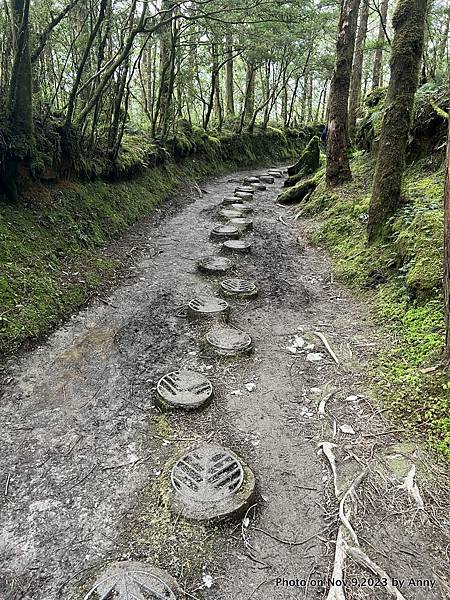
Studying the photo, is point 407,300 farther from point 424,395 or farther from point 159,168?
point 159,168

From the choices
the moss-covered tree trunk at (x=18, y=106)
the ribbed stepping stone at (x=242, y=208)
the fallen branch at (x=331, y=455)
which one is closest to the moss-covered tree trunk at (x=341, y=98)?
the ribbed stepping stone at (x=242, y=208)

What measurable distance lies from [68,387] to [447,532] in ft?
10.3

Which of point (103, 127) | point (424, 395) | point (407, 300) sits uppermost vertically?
point (103, 127)

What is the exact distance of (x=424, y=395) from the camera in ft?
11.3

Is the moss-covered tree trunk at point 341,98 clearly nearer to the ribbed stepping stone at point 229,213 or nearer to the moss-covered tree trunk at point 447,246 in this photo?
the ribbed stepping stone at point 229,213

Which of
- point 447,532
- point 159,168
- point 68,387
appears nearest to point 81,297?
point 68,387

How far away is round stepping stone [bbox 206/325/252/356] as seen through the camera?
4.43 metres

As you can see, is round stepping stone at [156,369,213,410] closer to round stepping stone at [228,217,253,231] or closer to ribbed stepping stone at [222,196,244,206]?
round stepping stone at [228,217,253,231]

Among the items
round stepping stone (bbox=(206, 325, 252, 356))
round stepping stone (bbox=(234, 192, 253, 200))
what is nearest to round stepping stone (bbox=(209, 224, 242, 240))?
round stepping stone (bbox=(234, 192, 253, 200))

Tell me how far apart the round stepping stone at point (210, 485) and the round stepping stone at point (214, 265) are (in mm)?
3842

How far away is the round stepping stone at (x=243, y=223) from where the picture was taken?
29.4 feet

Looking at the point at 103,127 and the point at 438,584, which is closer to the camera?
the point at 438,584

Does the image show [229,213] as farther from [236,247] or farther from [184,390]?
[184,390]

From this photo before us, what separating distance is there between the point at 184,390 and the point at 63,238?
11.6ft
